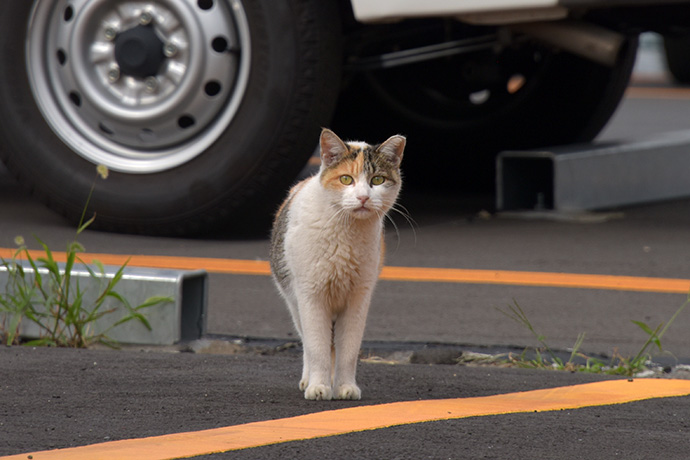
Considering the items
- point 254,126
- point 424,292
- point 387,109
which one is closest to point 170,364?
point 424,292

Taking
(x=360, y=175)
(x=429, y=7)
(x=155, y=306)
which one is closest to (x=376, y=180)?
(x=360, y=175)

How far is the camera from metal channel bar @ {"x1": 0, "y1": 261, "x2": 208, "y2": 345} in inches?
154

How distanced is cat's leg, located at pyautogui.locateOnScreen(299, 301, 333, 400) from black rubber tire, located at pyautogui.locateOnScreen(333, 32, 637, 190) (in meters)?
4.20

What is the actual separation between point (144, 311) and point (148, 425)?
1073 millimetres

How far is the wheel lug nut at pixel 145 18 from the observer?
18.0 feet

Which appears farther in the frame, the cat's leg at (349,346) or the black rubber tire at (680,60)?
the black rubber tire at (680,60)

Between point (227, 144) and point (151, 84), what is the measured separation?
1.52 ft

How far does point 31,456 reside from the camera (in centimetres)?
258

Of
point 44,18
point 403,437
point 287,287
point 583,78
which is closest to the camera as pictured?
point 403,437

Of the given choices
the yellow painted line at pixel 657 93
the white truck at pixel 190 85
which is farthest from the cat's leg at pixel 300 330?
the yellow painted line at pixel 657 93

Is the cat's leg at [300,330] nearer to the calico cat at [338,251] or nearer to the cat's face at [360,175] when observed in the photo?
the calico cat at [338,251]

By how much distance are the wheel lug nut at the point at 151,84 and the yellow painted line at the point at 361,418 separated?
2769 millimetres

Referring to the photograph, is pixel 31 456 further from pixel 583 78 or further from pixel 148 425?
pixel 583 78

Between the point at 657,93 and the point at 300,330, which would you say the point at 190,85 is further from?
the point at 657,93
